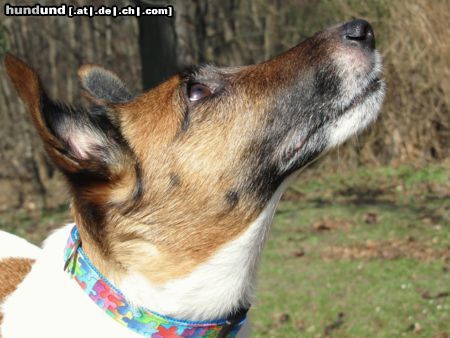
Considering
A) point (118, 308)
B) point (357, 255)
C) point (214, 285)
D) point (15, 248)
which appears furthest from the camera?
point (357, 255)

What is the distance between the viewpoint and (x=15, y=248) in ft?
15.1

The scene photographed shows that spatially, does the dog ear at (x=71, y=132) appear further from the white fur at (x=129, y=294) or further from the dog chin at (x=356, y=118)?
the dog chin at (x=356, y=118)

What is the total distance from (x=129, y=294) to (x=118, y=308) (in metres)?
0.08

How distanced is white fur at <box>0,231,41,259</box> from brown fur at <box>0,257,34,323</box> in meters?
0.09

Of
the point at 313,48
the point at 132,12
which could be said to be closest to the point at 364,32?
the point at 313,48

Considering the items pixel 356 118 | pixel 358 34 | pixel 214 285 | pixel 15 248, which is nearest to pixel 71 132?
pixel 214 285

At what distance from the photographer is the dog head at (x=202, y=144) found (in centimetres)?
368

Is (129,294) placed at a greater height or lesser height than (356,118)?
lesser

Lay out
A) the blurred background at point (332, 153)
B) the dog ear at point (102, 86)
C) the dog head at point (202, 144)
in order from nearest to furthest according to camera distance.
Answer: the dog head at point (202, 144) → the dog ear at point (102, 86) → the blurred background at point (332, 153)

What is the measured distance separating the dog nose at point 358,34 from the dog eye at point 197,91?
708mm

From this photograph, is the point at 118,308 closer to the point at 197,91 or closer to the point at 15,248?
the point at 197,91

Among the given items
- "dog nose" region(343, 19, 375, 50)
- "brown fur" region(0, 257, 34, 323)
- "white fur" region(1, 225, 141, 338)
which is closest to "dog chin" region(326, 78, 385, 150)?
"dog nose" region(343, 19, 375, 50)

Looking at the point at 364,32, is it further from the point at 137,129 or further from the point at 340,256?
the point at 340,256

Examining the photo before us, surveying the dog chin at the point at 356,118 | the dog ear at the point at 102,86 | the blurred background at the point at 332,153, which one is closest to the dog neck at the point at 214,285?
the dog chin at the point at 356,118
